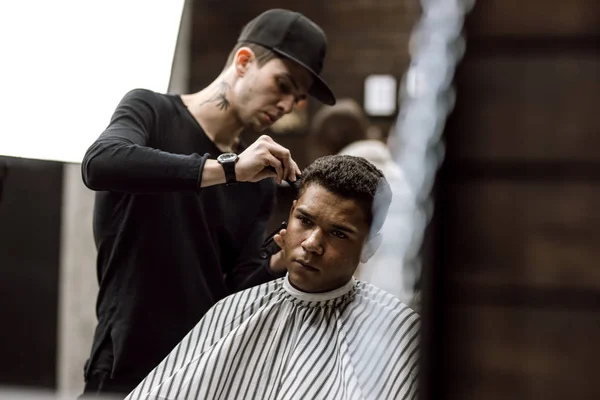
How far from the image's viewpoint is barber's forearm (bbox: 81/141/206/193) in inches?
54.1

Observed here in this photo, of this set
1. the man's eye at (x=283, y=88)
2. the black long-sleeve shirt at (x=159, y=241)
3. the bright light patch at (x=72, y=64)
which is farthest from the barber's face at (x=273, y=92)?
the bright light patch at (x=72, y=64)

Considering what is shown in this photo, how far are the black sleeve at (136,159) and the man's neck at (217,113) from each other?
0.07m

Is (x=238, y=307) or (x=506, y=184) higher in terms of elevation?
(x=506, y=184)

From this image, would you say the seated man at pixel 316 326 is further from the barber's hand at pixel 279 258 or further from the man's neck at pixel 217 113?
the man's neck at pixel 217 113

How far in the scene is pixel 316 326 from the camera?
1.39 metres

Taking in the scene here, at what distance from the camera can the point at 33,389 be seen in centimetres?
165

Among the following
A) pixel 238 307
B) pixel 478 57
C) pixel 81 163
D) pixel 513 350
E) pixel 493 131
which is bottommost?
pixel 238 307

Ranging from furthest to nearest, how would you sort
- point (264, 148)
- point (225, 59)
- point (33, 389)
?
point (33, 389)
point (225, 59)
point (264, 148)

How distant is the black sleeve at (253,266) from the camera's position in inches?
56.5

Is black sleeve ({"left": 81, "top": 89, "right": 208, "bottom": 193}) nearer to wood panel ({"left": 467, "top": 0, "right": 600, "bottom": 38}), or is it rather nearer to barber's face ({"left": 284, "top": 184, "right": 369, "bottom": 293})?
barber's face ({"left": 284, "top": 184, "right": 369, "bottom": 293})

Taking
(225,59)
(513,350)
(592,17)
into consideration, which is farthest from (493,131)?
(225,59)

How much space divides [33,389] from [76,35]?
2.83 feet

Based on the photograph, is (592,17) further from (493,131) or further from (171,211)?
(171,211)

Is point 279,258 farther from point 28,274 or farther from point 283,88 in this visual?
point 28,274
